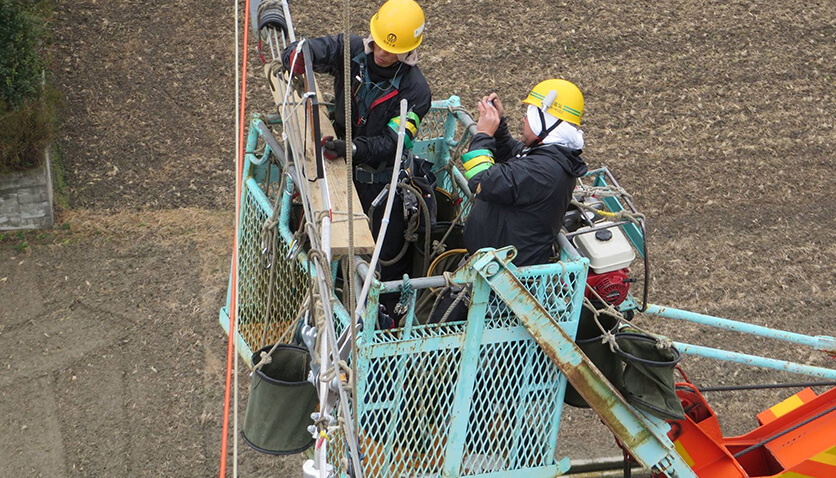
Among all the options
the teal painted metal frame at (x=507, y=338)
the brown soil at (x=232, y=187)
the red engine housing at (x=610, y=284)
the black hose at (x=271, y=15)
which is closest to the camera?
the teal painted metal frame at (x=507, y=338)

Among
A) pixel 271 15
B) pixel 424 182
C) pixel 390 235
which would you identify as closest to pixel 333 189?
pixel 424 182

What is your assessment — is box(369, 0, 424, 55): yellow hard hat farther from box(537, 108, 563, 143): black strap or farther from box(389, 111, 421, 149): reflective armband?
A: box(537, 108, 563, 143): black strap

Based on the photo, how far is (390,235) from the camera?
197 inches

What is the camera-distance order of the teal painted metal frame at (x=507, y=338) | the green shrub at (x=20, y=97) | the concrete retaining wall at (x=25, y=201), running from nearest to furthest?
the teal painted metal frame at (x=507, y=338) < the green shrub at (x=20, y=97) < the concrete retaining wall at (x=25, y=201)

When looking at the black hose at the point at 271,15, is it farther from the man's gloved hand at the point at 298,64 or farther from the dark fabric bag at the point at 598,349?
the dark fabric bag at the point at 598,349

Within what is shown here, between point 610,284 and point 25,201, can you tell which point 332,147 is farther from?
point 25,201

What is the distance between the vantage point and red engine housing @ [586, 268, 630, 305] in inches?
169

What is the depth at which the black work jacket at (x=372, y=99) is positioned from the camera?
4.73m

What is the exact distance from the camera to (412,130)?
15.4 ft

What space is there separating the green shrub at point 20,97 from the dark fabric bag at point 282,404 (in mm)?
4640

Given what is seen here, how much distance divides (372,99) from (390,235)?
76 cm

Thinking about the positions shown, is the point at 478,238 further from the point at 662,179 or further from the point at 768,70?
the point at 768,70

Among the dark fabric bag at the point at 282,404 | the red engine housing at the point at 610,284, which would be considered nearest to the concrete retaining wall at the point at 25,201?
the dark fabric bag at the point at 282,404

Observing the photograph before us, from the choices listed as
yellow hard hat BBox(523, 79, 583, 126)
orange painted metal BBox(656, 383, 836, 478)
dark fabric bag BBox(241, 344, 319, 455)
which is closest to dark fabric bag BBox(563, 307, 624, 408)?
orange painted metal BBox(656, 383, 836, 478)
